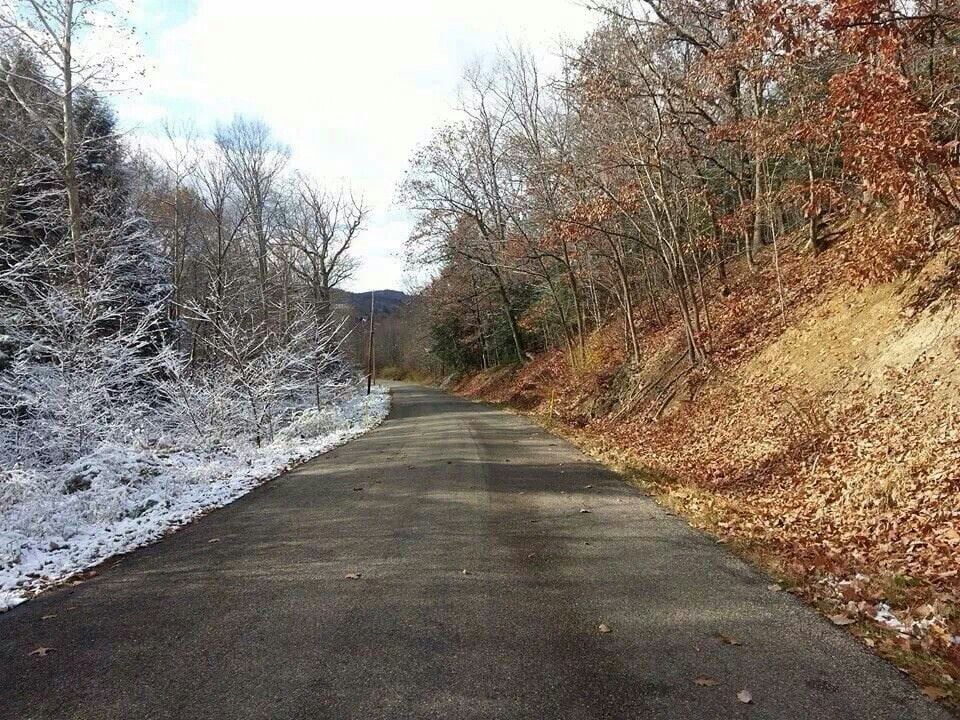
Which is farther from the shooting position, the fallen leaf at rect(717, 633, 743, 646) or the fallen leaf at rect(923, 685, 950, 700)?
the fallen leaf at rect(717, 633, 743, 646)

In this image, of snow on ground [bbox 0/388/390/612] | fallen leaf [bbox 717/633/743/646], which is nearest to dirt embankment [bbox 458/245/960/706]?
fallen leaf [bbox 717/633/743/646]

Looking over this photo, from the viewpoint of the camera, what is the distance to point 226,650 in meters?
4.05

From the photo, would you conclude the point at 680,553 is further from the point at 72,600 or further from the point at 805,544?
the point at 72,600

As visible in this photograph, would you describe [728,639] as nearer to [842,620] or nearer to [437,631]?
[842,620]

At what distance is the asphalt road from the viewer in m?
3.37

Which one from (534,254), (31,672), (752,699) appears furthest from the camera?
(534,254)

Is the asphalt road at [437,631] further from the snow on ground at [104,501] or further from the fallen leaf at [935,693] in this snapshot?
the snow on ground at [104,501]

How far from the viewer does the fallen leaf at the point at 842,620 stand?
421 cm

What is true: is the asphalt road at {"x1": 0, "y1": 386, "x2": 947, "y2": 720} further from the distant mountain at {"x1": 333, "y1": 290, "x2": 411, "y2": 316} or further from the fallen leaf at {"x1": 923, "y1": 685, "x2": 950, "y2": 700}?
the distant mountain at {"x1": 333, "y1": 290, "x2": 411, "y2": 316}

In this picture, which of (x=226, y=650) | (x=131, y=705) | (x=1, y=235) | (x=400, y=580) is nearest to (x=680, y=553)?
(x=400, y=580)

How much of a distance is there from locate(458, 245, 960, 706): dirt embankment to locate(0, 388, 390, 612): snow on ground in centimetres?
628

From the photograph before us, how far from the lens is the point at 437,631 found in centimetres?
425

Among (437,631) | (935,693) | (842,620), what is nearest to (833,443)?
(842,620)

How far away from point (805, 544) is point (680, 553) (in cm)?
117
